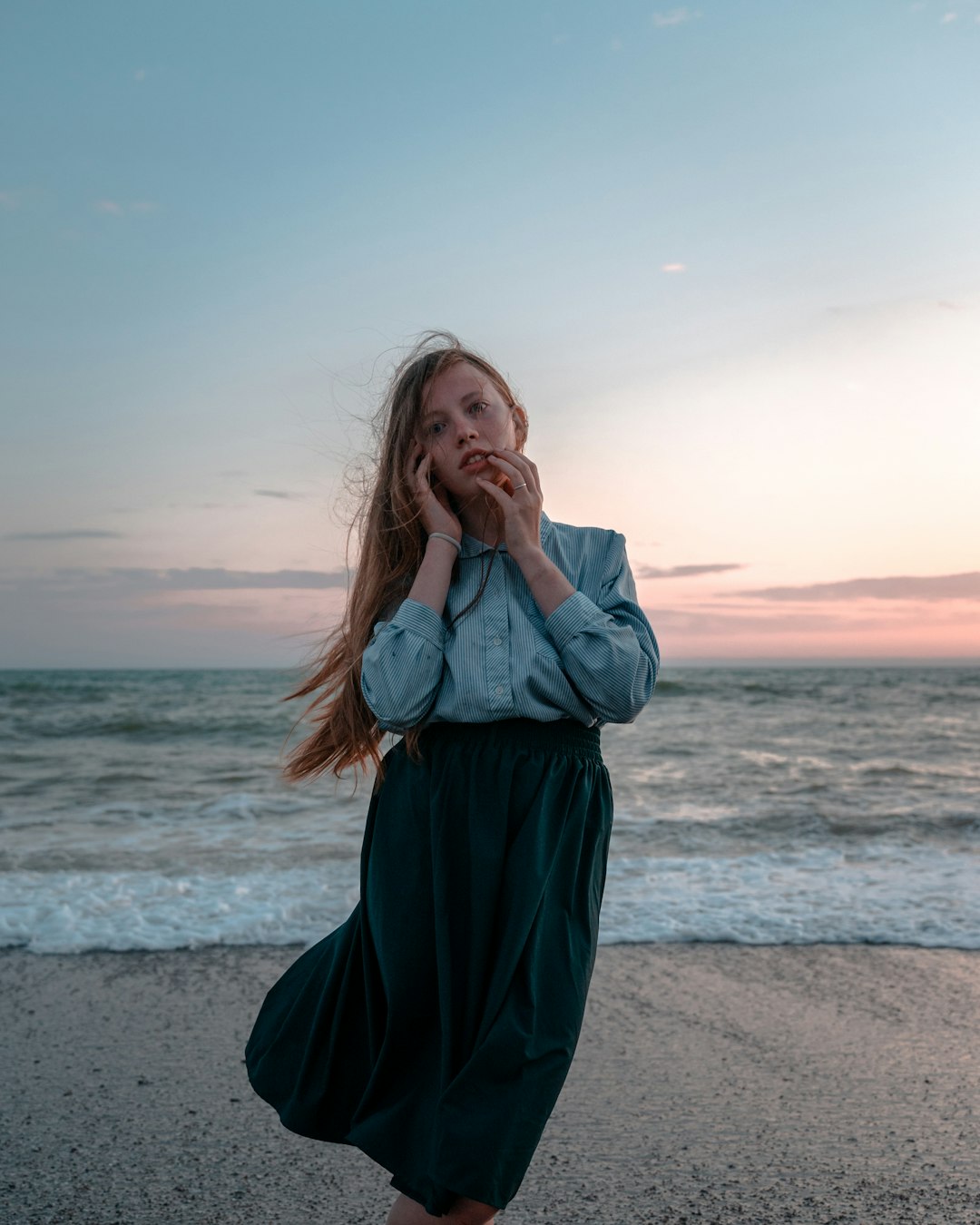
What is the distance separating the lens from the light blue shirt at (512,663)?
174 cm

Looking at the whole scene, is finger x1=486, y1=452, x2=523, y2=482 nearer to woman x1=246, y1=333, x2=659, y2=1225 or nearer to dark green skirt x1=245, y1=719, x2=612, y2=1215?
woman x1=246, y1=333, x2=659, y2=1225

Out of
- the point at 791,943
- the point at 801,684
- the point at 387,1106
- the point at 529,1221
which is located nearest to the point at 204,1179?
the point at 529,1221

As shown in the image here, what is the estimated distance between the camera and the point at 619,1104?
10.3ft

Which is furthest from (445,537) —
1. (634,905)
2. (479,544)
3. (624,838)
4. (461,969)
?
(624,838)

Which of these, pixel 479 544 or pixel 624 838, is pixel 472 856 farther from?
pixel 624 838

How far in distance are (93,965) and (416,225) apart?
436 centimetres

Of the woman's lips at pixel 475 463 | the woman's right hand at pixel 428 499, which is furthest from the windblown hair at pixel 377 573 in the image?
the woman's lips at pixel 475 463

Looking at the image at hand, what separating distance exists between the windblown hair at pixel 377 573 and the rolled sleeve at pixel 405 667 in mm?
208

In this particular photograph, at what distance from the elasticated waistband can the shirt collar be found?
36cm

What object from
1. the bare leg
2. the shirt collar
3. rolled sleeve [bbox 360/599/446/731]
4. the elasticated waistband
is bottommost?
the bare leg

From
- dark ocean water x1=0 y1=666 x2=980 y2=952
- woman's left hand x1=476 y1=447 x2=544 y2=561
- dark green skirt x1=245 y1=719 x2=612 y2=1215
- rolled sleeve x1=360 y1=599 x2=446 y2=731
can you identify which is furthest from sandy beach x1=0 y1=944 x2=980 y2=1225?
woman's left hand x1=476 y1=447 x2=544 y2=561

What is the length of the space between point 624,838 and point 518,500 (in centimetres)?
648

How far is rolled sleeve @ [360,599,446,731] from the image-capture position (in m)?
1.77

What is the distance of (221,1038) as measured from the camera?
3684 millimetres
